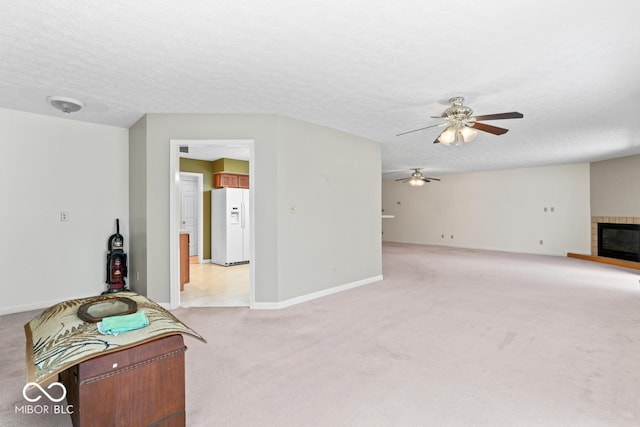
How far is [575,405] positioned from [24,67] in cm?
487

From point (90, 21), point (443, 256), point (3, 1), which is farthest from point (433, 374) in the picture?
point (443, 256)

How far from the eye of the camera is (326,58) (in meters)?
2.58

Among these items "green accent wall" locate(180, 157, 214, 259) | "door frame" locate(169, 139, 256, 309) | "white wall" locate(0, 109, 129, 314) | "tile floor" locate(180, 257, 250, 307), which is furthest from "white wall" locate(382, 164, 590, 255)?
"white wall" locate(0, 109, 129, 314)

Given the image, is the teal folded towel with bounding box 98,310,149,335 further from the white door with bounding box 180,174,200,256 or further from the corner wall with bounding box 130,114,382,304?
the white door with bounding box 180,174,200,256

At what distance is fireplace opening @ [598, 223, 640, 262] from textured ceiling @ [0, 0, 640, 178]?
409 cm

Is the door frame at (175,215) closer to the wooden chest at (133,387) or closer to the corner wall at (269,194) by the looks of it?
the corner wall at (269,194)

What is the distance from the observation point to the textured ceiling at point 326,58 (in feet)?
6.52

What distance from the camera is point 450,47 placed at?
7.93 ft

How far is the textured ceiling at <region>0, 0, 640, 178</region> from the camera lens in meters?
1.99

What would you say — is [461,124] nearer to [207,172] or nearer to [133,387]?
[133,387]

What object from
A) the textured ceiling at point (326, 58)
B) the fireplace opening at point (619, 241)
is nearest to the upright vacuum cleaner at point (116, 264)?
the textured ceiling at point (326, 58)

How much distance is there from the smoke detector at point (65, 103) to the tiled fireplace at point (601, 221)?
10.2 metres

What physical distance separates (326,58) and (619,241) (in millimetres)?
8491

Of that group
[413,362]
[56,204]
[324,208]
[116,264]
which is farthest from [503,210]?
[56,204]
